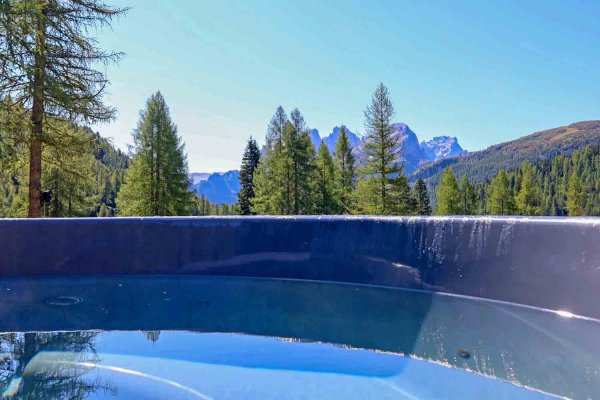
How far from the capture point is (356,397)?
2492 millimetres

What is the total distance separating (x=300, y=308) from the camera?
4.29m

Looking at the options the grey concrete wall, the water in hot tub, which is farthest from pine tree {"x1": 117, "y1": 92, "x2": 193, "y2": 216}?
the water in hot tub

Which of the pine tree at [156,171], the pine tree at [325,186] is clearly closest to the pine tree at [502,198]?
the pine tree at [325,186]

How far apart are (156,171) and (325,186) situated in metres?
13.5

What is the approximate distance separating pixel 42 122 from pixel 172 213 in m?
14.3

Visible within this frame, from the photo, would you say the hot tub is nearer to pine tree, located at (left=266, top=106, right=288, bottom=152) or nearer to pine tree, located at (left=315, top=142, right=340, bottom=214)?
pine tree, located at (left=266, top=106, right=288, bottom=152)

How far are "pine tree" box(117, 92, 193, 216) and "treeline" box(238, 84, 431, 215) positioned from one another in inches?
259

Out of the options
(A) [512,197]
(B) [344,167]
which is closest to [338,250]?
(B) [344,167]

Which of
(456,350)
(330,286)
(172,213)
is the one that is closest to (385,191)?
(172,213)

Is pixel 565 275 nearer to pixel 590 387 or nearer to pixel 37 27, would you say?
pixel 590 387

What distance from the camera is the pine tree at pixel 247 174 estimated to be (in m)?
36.7

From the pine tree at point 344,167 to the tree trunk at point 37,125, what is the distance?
2740cm

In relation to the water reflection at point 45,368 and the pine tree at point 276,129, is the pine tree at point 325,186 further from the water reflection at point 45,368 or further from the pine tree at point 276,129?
Result: the water reflection at point 45,368

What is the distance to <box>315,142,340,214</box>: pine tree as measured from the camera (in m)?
33.1
